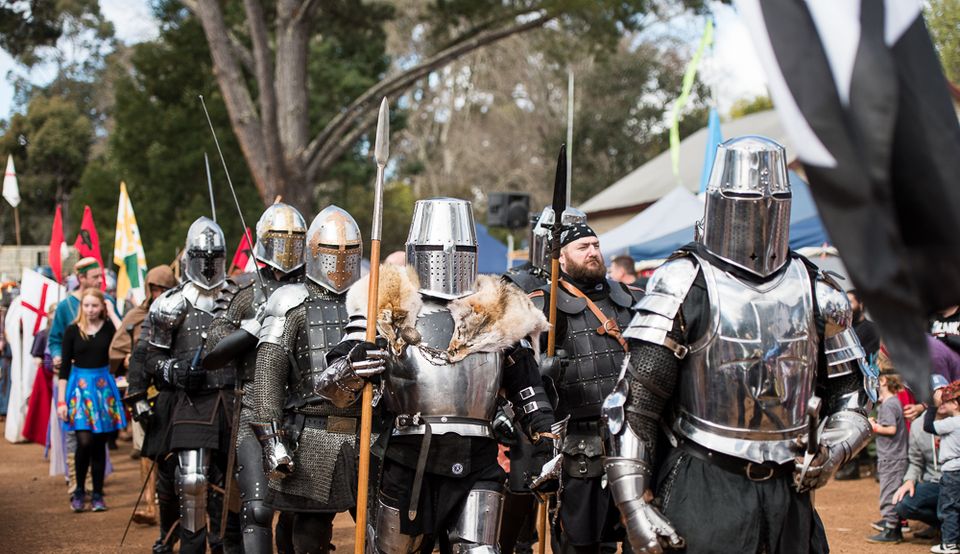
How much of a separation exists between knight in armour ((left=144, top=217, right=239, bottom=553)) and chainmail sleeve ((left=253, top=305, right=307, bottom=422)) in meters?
1.49

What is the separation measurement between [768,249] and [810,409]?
59cm

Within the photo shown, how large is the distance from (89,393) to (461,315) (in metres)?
6.39

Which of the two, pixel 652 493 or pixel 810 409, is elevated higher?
pixel 810 409

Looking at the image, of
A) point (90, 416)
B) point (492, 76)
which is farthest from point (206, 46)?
point (492, 76)

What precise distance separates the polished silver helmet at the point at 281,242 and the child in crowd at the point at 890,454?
4645 mm

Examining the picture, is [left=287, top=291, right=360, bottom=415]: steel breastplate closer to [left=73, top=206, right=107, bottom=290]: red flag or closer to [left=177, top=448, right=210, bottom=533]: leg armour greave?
[left=177, top=448, right=210, bottom=533]: leg armour greave

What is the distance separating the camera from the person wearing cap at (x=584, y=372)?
6238 millimetres

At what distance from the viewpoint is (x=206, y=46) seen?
23.5m

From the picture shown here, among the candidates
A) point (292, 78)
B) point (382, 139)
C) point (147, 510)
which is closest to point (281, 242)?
point (382, 139)

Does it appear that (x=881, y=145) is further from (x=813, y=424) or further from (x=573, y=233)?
(x=573, y=233)

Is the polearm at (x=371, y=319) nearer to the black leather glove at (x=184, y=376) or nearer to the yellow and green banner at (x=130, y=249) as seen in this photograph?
the black leather glove at (x=184, y=376)

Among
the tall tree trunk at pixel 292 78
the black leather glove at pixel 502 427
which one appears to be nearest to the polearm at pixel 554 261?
the black leather glove at pixel 502 427

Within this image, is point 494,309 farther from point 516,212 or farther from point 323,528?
point 516,212

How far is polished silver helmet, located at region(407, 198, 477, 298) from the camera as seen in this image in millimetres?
5398
